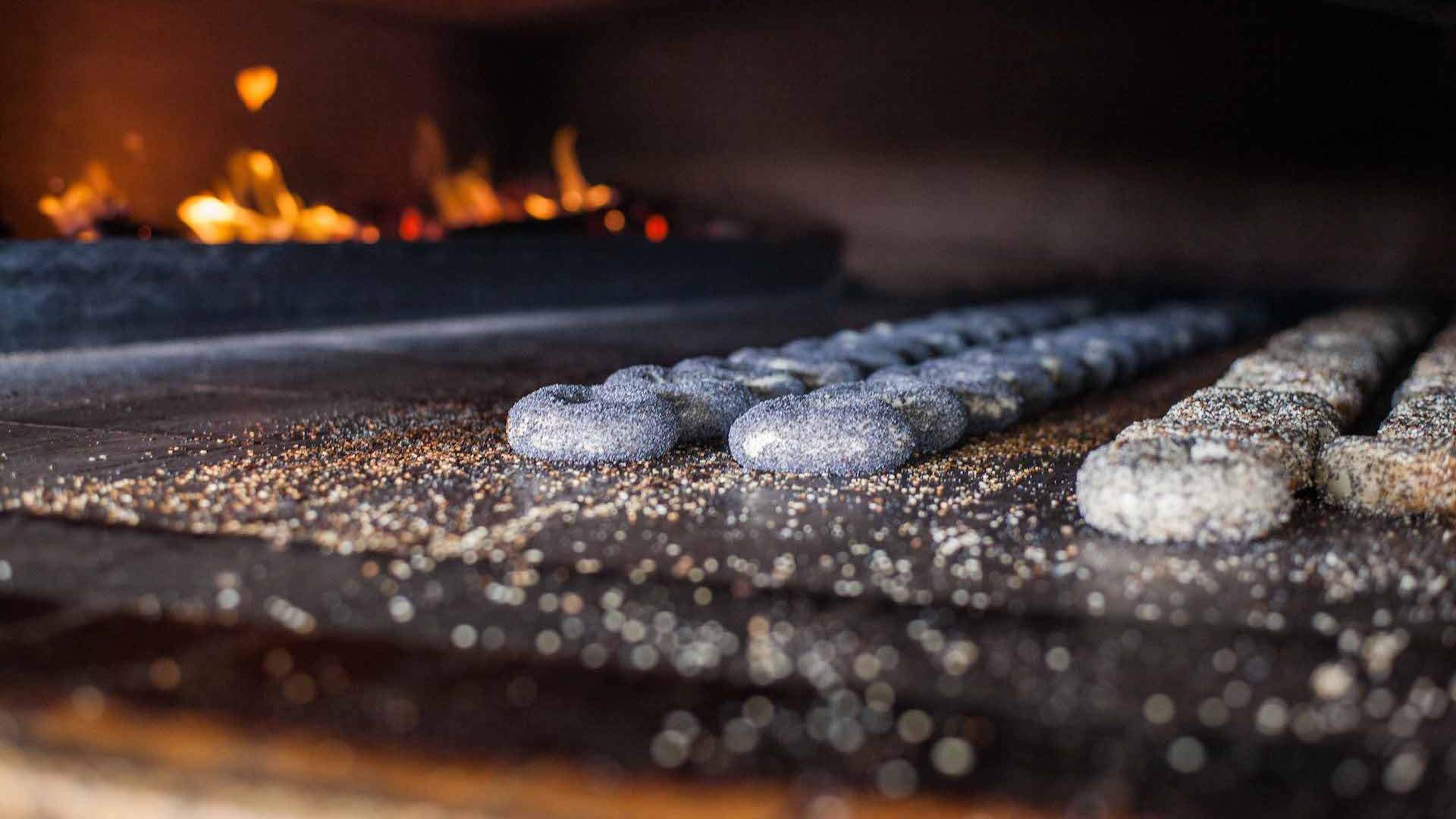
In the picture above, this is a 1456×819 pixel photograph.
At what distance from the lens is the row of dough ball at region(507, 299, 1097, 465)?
2104 mm

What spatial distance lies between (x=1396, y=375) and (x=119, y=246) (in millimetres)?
3934

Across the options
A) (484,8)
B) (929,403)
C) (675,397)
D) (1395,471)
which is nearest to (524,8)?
(484,8)

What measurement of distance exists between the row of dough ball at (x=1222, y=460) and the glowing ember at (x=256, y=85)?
5.32m

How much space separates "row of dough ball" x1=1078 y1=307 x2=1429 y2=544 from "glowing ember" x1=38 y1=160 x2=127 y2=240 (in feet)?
13.6

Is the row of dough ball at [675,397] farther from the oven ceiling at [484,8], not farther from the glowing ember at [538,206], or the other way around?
the oven ceiling at [484,8]

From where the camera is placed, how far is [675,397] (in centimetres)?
236

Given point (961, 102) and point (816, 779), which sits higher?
point (961, 102)

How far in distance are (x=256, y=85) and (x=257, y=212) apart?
0.66 m

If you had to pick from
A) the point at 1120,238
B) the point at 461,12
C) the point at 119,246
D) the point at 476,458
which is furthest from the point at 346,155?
the point at 476,458

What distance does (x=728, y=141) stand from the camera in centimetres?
807

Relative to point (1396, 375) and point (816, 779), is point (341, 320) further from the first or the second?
point (816, 779)

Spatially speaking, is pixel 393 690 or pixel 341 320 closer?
pixel 393 690

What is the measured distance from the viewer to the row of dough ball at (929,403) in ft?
6.65

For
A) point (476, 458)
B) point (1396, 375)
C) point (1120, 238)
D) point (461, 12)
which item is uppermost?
point (461, 12)
